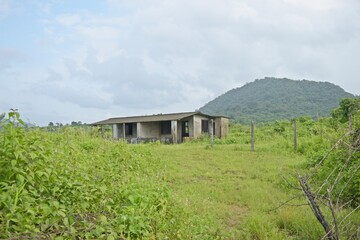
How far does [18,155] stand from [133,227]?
1413mm

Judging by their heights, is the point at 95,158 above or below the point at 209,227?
above

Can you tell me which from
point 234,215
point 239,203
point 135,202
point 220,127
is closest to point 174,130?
point 220,127

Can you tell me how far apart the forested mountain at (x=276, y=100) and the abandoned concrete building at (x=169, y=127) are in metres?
23.7

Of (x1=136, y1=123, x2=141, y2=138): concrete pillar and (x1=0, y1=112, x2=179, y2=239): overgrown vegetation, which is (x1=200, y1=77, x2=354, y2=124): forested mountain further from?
(x1=0, y1=112, x2=179, y2=239): overgrown vegetation

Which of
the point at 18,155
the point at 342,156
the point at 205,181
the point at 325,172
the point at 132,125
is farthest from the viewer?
the point at 132,125

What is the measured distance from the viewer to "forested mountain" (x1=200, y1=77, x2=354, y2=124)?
202 feet

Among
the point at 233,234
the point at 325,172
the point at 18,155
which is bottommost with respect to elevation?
the point at 233,234

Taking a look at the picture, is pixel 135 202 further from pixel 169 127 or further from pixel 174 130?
pixel 169 127

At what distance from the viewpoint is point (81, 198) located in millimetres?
3480

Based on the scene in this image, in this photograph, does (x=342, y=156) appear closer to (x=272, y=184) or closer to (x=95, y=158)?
(x=272, y=184)

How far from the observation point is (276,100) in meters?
79.1

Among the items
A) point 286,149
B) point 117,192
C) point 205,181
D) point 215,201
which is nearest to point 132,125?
point 286,149

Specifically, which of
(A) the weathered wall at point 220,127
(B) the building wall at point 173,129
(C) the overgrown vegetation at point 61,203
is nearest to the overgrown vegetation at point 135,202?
(C) the overgrown vegetation at point 61,203

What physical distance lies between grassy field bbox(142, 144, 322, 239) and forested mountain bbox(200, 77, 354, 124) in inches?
1710
